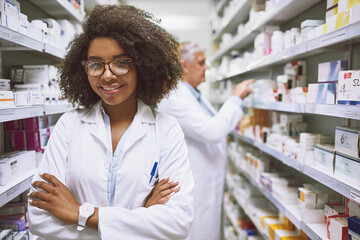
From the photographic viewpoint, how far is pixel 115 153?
48.3 inches

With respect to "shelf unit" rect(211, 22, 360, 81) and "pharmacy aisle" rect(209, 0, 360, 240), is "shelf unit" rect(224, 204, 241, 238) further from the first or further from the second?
"shelf unit" rect(211, 22, 360, 81)

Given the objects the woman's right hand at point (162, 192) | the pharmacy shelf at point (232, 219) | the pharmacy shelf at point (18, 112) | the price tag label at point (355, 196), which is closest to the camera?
the price tag label at point (355, 196)

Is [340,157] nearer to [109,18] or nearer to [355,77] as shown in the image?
[355,77]

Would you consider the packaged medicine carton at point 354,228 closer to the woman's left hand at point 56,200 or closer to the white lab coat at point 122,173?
the white lab coat at point 122,173

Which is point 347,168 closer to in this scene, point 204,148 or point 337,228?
point 337,228

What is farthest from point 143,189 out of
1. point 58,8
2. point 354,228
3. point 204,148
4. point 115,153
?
point 58,8

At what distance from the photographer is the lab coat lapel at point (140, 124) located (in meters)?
1.23

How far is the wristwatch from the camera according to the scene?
3.48 ft

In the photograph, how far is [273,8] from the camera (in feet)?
6.37

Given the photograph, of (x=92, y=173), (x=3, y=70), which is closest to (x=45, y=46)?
(x=3, y=70)

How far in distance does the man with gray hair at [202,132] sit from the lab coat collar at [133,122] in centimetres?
78

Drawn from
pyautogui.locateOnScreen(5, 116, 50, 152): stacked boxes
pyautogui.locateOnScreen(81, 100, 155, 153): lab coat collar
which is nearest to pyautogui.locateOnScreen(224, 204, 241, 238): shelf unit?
pyautogui.locateOnScreen(81, 100, 155, 153): lab coat collar

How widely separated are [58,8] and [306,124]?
7.40ft

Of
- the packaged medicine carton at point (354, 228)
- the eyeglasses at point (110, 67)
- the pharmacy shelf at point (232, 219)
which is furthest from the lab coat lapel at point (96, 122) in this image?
the pharmacy shelf at point (232, 219)
